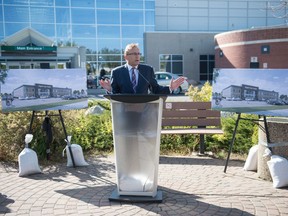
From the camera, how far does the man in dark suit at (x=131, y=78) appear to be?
14.3ft

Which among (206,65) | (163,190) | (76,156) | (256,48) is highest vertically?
(256,48)

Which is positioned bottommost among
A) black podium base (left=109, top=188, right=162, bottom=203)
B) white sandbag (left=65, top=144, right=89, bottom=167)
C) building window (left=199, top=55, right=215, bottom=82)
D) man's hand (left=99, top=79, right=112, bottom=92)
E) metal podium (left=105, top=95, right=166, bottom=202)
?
black podium base (left=109, top=188, right=162, bottom=203)

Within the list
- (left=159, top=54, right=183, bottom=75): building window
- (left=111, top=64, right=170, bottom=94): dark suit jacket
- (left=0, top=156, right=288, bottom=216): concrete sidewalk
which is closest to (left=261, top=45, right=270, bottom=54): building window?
(left=159, top=54, right=183, bottom=75): building window

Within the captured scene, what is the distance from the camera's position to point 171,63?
1372 inches

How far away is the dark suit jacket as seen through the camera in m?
4.40

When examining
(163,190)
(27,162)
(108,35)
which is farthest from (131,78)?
(108,35)

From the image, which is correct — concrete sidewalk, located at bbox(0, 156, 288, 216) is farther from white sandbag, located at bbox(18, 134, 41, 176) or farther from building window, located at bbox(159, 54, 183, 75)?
building window, located at bbox(159, 54, 183, 75)

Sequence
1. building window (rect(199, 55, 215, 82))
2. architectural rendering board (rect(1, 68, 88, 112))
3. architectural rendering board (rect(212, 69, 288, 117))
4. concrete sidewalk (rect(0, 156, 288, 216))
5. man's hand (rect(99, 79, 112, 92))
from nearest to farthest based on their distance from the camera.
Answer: concrete sidewalk (rect(0, 156, 288, 216)), man's hand (rect(99, 79, 112, 92)), architectural rendering board (rect(212, 69, 288, 117)), architectural rendering board (rect(1, 68, 88, 112)), building window (rect(199, 55, 215, 82))

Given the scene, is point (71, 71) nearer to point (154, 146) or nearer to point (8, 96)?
point (8, 96)

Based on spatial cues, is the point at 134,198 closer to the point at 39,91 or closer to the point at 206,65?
the point at 39,91

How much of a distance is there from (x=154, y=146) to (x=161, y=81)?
21.5 metres

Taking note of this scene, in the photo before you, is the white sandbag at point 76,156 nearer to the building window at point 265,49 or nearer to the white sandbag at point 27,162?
the white sandbag at point 27,162

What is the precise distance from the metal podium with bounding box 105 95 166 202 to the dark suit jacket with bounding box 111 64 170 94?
0.27 metres

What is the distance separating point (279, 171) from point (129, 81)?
7.92 feet
